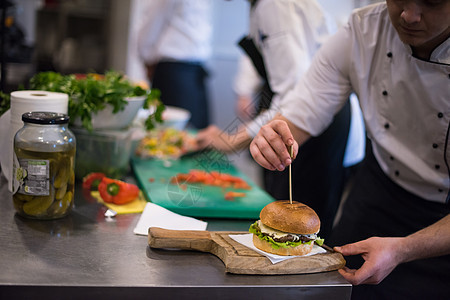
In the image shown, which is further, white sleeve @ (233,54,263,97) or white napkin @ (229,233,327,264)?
white sleeve @ (233,54,263,97)

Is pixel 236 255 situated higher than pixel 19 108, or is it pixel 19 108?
pixel 19 108

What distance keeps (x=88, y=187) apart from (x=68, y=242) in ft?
1.56

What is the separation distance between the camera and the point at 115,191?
61.8 inches

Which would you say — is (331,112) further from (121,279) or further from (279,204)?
(121,279)

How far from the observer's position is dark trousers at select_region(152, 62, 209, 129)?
4105 mm

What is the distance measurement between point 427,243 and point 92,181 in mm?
1049

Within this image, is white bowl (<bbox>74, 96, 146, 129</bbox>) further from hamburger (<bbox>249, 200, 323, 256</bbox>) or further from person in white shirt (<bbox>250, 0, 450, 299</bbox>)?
hamburger (<bbox>249, 200, 323, 256</bbox>)

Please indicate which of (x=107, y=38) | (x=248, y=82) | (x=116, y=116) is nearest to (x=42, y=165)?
(x=116, y=116)

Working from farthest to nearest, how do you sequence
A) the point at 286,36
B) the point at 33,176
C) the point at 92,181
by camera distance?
the point at 286,36
the point at 92,181
the point at 33,176

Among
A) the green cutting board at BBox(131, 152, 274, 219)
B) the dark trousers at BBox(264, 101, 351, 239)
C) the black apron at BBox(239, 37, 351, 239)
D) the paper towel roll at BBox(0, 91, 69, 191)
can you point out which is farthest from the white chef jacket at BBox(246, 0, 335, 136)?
the paper towel roll at BBox(0, 91, 69, 191)

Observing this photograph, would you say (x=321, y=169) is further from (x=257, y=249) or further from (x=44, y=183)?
(x=44, y=183)

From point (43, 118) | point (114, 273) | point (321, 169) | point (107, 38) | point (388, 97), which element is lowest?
point (107, 38)

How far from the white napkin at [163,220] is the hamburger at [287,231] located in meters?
0.28

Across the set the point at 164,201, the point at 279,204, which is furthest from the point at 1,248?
the point at 279,204
